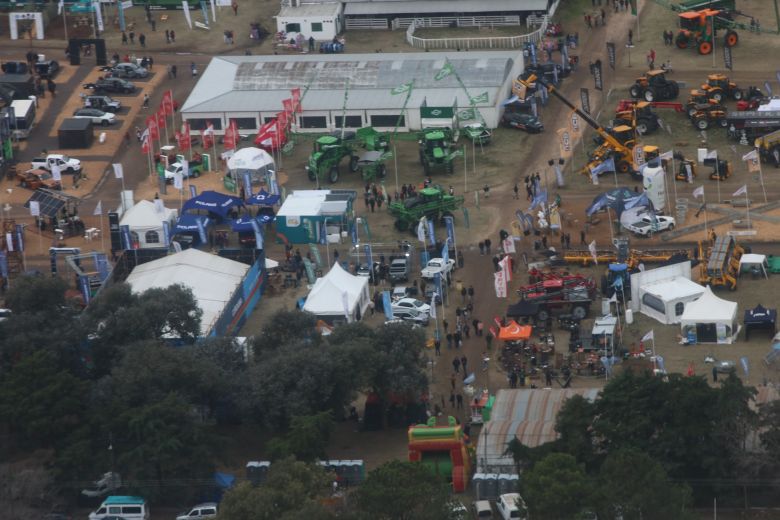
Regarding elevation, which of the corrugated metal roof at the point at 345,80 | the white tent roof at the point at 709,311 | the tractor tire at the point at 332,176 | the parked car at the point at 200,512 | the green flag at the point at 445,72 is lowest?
the parked car at the point at 200,512

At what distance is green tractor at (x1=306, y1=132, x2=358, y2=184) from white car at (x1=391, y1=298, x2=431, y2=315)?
710 inches

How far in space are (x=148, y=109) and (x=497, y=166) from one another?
23.0 meters

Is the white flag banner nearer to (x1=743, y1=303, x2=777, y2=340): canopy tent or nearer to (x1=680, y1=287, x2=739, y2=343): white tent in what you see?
(x1=680, y1=287, x2=739, y2=343): white tent

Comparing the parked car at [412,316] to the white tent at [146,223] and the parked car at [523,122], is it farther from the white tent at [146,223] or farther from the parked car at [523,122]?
the parked car at [523,122]

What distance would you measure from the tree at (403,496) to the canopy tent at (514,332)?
16.9 meters

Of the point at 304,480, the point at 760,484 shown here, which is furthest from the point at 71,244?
the point at 760,484

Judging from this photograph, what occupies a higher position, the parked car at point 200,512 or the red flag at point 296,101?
the red flag at point 296,101

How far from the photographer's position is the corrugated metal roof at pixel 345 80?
4877 inches

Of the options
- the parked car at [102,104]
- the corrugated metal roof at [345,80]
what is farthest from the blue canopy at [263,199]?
the parked car at [102,104]

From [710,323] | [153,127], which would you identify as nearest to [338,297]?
[710,323]

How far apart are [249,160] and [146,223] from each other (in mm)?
9619

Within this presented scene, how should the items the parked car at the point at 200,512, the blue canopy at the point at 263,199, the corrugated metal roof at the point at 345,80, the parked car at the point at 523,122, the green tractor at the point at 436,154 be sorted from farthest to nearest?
the corrugated metal roof at the point at 345,80, the parked car at the point at 523,122, the green tractor at the point at 436,154, the blue canopy at the point at 263,199, the parked car at the point at 200,512

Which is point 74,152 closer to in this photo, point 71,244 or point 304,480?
point 71,244

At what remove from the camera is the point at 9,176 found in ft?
396
